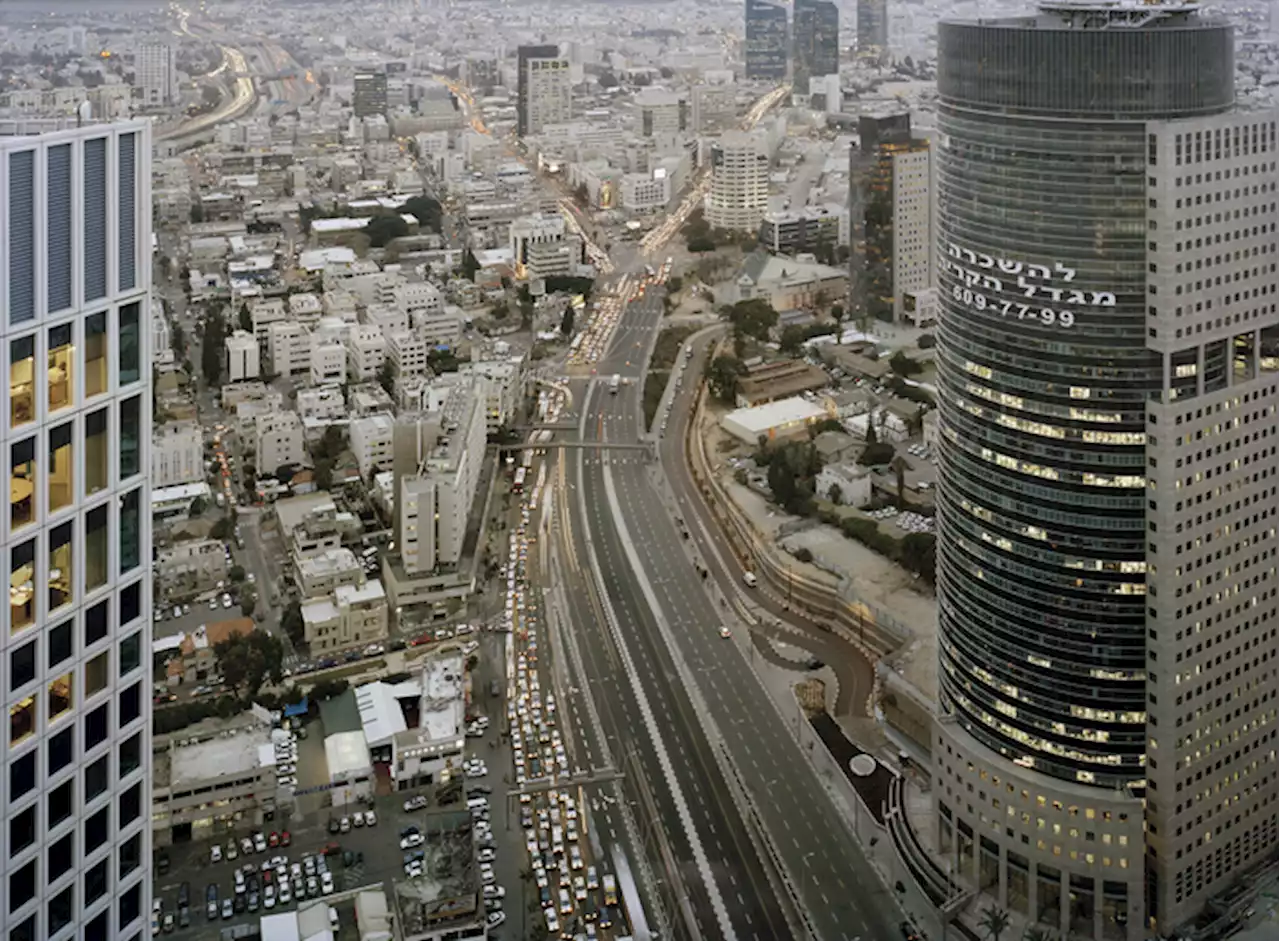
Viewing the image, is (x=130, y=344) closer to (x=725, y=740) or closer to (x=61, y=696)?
(x=61, y=696)

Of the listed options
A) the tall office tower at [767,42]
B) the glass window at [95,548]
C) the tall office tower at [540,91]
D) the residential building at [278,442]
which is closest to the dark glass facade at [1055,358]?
the glass window at [95,548]

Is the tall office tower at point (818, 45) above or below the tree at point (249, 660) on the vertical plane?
above

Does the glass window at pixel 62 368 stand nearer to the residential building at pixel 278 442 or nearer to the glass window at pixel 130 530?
the glass window at pixel 130 530

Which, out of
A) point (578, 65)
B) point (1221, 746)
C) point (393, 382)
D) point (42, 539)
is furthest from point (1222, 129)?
point (578, 65)

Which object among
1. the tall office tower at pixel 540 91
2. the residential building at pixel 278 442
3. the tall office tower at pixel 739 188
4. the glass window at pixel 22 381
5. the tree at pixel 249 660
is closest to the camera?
the glass window at pixel 22 381

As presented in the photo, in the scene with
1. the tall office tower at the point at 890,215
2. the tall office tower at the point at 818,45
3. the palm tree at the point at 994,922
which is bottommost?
the palm tree at the point at 994,922

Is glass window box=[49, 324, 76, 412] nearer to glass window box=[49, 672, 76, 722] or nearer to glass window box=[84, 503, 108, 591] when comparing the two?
glass window box=[84, 503, 108, 591]

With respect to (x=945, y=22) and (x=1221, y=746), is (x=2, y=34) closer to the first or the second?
(x=945, y=22)
